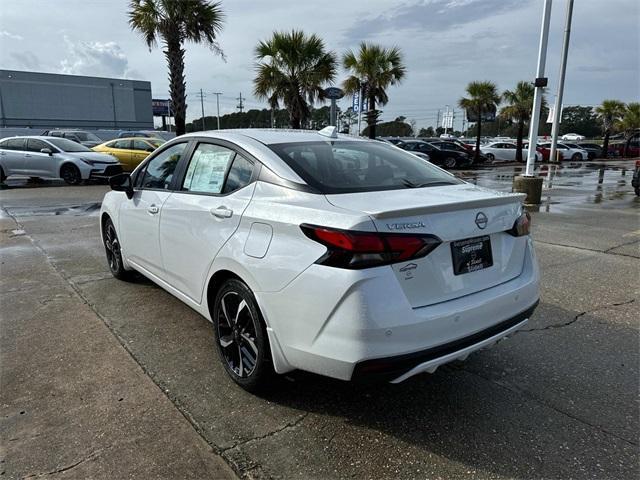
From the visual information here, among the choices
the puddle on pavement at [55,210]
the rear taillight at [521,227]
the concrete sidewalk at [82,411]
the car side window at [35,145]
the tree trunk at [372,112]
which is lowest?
the puddle on pavement at [55,210]

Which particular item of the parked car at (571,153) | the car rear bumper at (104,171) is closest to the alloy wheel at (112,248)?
the car rear bumper at (104,171)

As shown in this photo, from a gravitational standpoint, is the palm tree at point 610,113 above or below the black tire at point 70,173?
above

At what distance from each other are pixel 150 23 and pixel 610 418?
20.2 meters

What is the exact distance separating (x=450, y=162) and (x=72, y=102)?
53.8m

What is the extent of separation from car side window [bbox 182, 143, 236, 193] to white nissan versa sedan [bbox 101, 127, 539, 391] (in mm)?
13

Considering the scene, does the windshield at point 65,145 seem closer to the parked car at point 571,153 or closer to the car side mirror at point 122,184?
the car side mirror at point 122,184

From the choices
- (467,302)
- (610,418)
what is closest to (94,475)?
(467,302)

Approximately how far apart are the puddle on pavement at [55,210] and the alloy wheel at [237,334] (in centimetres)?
787

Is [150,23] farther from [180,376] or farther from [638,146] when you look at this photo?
[638,146]

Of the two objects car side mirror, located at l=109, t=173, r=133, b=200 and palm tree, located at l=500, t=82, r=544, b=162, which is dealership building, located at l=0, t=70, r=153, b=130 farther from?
car side mirror, located at l=109, t=173, r=133, b=200

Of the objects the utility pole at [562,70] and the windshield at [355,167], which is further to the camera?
the utility pole at [562,70]

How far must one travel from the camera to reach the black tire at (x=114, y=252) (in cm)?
504

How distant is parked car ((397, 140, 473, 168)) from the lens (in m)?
25.8

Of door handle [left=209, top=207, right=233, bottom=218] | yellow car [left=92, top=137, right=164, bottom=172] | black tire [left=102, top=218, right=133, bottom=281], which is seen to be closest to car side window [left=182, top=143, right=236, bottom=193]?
door handle [left=209, top=207, right=233, bottom=218]
